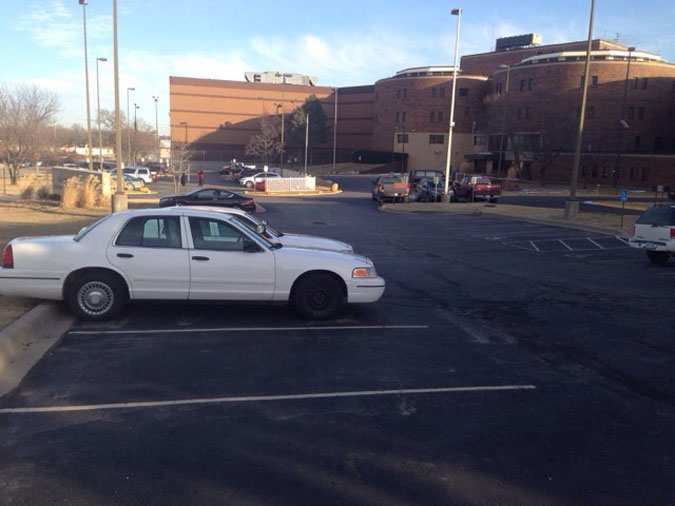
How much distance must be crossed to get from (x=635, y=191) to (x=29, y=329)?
5701 cm

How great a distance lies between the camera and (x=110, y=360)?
21.4 feet

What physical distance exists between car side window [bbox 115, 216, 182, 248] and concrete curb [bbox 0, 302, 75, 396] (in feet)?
4.53

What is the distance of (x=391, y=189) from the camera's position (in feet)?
120

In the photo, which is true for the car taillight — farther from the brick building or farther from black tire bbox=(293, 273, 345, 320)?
the brick building

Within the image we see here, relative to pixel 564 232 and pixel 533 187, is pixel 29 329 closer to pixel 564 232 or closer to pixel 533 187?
pixel 564 232

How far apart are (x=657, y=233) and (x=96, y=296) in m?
13.3

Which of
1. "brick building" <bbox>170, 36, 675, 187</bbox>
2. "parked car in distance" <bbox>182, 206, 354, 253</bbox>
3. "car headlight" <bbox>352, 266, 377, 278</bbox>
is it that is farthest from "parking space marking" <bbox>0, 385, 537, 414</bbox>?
"brick building" <bbox>170, 36, 675, 187</bbox>

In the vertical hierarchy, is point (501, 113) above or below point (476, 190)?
above

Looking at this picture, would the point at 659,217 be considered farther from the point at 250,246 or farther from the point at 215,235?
the point at 215,235

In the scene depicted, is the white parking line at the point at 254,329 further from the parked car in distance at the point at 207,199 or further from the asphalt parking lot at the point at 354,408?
the parked car in distance at the point at 207,199

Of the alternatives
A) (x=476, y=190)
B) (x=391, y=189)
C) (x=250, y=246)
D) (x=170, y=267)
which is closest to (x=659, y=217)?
(x=250, y=246)

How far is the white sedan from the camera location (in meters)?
7.82

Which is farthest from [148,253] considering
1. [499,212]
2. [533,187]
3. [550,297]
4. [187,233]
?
[533,187]

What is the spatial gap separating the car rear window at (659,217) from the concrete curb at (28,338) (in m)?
13.7
